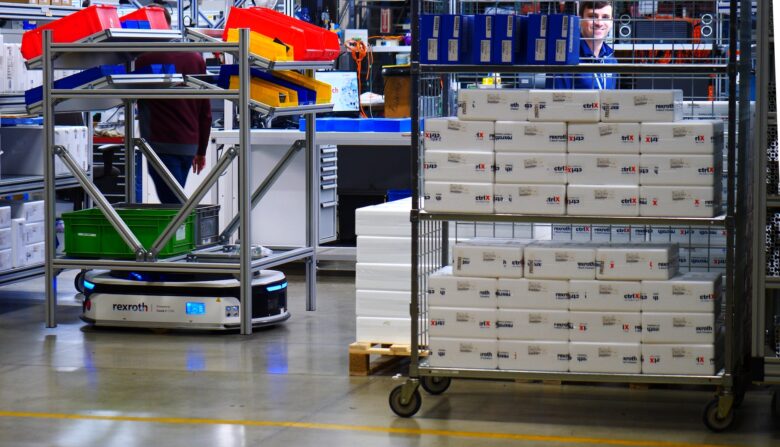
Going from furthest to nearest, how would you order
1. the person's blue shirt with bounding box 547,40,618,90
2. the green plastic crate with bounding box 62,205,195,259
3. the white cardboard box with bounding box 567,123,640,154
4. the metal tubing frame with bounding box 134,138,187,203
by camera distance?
the metal tubing frame with bounding box 134,138,187,203, the green plastic crate with bounding box 62,205,195,259, the person's blue shirt with bounding box 547,40,618,90, the white cardboard box with bounding box 567,123,640,154

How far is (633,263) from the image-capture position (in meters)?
5.51

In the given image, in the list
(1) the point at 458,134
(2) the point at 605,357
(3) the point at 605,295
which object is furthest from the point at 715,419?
(1) the point at 458,134

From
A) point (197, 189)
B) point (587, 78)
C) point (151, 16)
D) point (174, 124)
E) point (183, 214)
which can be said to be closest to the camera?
point (197, 189)

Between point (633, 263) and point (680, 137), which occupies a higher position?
point (680, 137)

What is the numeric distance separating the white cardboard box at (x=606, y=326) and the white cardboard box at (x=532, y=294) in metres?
0.09

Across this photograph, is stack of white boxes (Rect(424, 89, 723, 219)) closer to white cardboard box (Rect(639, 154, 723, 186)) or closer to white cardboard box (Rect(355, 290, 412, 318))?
white cardboard box (Rect(639, 154, 723, 186))

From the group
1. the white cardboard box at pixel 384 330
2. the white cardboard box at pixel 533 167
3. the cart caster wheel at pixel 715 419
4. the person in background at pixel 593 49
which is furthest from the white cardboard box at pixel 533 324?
the person in background at pixel 593 49

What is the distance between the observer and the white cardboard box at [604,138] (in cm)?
549

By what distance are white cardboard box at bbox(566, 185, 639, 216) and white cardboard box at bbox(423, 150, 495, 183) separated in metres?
0.39

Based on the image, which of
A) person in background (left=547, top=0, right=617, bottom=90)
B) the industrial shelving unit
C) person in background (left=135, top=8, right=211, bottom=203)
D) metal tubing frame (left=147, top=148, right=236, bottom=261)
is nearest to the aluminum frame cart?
person in background (left=547, top=0, right=617, bottom=90)

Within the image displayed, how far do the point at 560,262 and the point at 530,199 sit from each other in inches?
12.6

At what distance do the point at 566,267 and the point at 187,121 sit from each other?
4208mm

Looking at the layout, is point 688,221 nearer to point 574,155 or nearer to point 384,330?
point 574,155

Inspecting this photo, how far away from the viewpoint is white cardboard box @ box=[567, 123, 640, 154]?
216 inches
